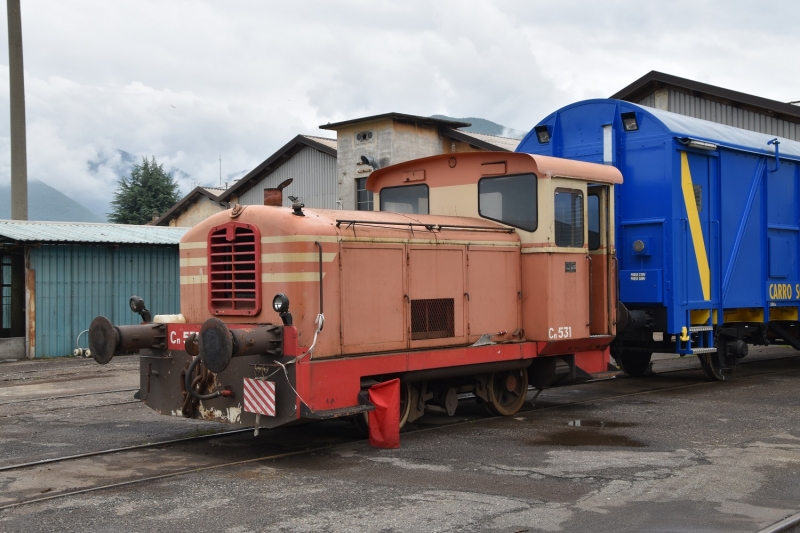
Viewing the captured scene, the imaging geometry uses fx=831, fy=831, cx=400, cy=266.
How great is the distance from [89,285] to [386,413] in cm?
1345

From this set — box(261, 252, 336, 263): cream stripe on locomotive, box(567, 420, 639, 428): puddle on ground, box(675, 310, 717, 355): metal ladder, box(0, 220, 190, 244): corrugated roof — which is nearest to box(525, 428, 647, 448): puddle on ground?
box(567, 420, 639, 428): puddle on ground

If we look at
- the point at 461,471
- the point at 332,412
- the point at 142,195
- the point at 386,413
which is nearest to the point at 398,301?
the point at 386,413

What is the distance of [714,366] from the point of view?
525 inches

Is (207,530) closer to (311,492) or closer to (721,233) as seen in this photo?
(311,492)

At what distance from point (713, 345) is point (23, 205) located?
64.2ft

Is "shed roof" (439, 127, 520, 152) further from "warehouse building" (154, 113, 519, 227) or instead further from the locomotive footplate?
the locomotive footplate

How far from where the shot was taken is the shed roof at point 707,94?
2220 cm

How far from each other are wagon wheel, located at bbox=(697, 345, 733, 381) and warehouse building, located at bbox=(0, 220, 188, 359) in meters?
13.0

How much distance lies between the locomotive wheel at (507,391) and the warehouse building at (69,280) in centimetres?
1229

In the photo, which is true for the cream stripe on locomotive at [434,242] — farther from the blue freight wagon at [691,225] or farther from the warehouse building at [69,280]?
the warehouse building at [69,280]

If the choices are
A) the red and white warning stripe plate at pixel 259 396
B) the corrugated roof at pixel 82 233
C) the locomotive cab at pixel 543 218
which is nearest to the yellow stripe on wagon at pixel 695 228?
the locomotive cab at pixel 543 218

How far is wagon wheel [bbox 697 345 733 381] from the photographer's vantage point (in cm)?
1321

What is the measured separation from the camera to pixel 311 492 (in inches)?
263

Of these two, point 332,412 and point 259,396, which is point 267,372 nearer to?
point 259,396
